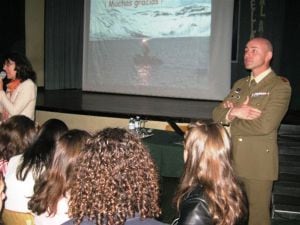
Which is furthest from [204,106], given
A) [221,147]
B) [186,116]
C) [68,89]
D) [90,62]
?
[221,147]

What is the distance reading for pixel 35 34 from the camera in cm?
835

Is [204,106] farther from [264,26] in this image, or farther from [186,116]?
[264,26]

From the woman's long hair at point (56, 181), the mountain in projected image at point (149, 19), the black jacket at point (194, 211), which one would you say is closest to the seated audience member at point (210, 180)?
the black jacket at point (194, 211)

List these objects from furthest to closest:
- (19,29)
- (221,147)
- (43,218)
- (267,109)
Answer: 1. (19,29)
2. (267,109)
3. (43,218)
4. (221,147)

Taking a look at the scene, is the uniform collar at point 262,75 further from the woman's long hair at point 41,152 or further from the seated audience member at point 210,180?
the woman's long hair at point 41,152

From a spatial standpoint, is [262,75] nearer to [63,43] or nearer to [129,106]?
[129,106]

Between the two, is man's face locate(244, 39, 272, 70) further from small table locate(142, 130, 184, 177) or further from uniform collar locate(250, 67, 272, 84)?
small table locate(142, 130, 184, 177)

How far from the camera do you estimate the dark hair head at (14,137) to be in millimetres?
2129

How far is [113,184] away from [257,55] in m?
1.63

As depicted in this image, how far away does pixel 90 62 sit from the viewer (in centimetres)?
802

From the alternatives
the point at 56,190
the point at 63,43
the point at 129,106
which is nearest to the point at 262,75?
the point at 56,190

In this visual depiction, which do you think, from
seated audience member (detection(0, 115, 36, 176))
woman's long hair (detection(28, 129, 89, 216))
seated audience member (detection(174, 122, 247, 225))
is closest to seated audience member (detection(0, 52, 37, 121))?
seated audience member (detection(0, 115, 36, 176))

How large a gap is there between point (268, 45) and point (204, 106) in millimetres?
3851

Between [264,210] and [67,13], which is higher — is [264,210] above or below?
below
